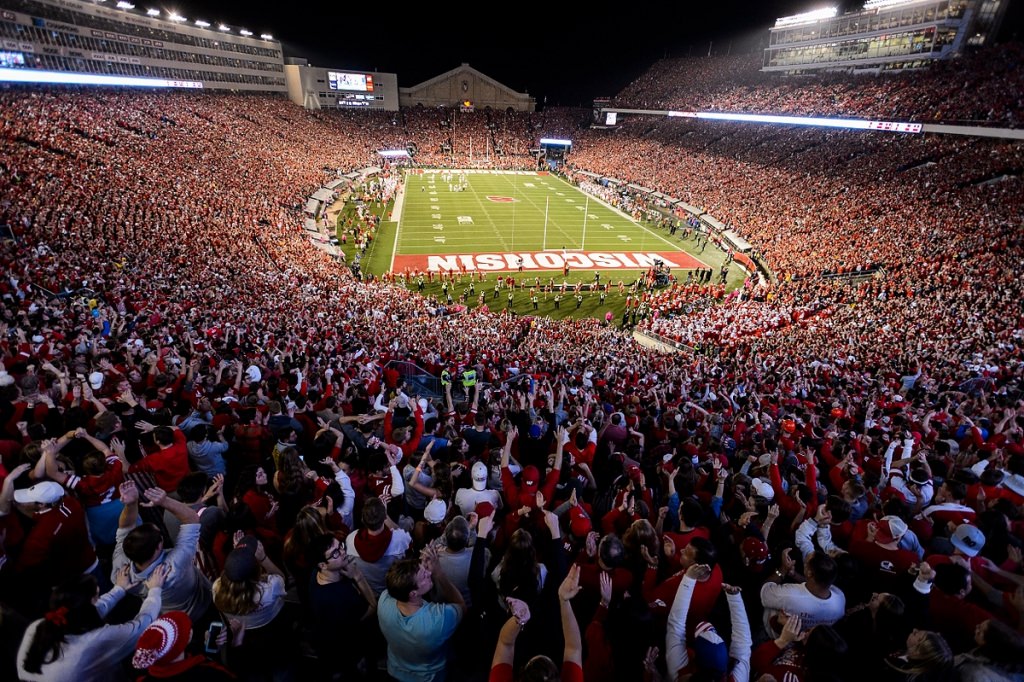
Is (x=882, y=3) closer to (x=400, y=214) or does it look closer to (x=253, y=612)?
(x=400, y=214)

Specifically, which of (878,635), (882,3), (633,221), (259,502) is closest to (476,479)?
(259,502)

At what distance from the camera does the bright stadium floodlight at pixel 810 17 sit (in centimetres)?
5841

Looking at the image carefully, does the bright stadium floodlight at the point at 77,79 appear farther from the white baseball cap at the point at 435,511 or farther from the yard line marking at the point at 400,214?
the white baseball cap at the point at 435,511

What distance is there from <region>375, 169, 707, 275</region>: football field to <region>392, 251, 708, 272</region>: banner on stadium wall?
66 mm

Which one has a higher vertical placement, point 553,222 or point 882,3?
point 882,3

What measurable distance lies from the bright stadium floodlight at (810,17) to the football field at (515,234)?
3446cm

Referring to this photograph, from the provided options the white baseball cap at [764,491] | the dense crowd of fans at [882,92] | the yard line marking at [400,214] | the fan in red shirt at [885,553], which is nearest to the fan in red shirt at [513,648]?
the fan in red shirt at [885,553]

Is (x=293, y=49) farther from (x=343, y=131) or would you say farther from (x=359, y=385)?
(x=359, y=385)

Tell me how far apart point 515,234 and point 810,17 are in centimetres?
4968

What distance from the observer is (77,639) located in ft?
8.42

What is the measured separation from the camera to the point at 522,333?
21281 millimetres

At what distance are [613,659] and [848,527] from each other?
2.77 metres

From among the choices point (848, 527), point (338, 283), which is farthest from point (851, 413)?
point (338, 283)

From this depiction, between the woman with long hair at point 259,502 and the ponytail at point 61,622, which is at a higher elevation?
the ponytail at point 61,622
